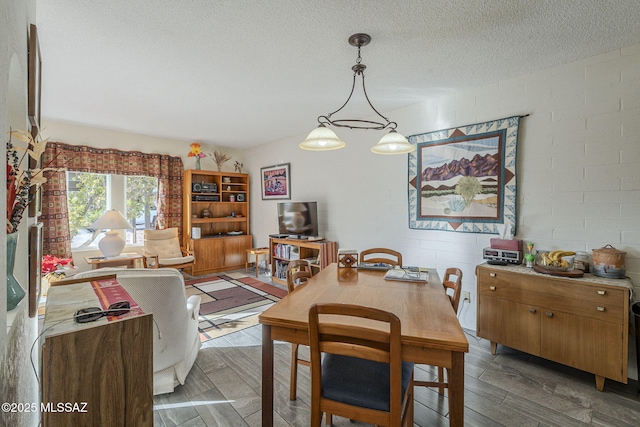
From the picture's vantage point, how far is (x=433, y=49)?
7.34ft

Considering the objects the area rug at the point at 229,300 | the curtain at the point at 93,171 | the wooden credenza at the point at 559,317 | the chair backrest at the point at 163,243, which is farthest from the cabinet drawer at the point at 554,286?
the curtain at the point at 93,171

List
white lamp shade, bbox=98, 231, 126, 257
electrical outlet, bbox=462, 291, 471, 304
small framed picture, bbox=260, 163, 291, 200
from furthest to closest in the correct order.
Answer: small framed picture, bbox=260, 163, 291, 200 → white lamp shade, bbox=98, 231, 126, 257 → electrical outlet, bbox=462, 291, 471, 304

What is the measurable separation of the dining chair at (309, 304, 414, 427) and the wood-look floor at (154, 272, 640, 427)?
0.58 meters

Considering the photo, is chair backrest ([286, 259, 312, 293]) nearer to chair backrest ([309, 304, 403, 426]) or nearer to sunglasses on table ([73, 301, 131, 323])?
chair backrest ([309, 304, 403, 426])

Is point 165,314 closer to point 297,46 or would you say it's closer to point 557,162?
point 297,46

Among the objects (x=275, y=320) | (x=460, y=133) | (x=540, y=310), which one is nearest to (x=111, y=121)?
(x=275, y=320)

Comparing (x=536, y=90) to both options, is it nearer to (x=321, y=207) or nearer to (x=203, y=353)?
(x=321, y=207)

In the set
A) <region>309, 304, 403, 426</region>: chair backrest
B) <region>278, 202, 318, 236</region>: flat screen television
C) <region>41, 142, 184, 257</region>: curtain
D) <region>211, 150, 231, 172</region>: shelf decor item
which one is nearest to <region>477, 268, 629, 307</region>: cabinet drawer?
<region>309, 304, 403, 426</region>: chair backrest

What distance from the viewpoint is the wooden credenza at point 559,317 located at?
1968mm

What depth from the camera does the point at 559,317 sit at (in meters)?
2.18

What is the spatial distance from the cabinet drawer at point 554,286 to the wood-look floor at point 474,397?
25.2 inches

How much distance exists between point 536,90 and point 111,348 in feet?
11.2

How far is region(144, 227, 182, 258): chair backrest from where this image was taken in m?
4.74

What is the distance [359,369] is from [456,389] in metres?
0.43
